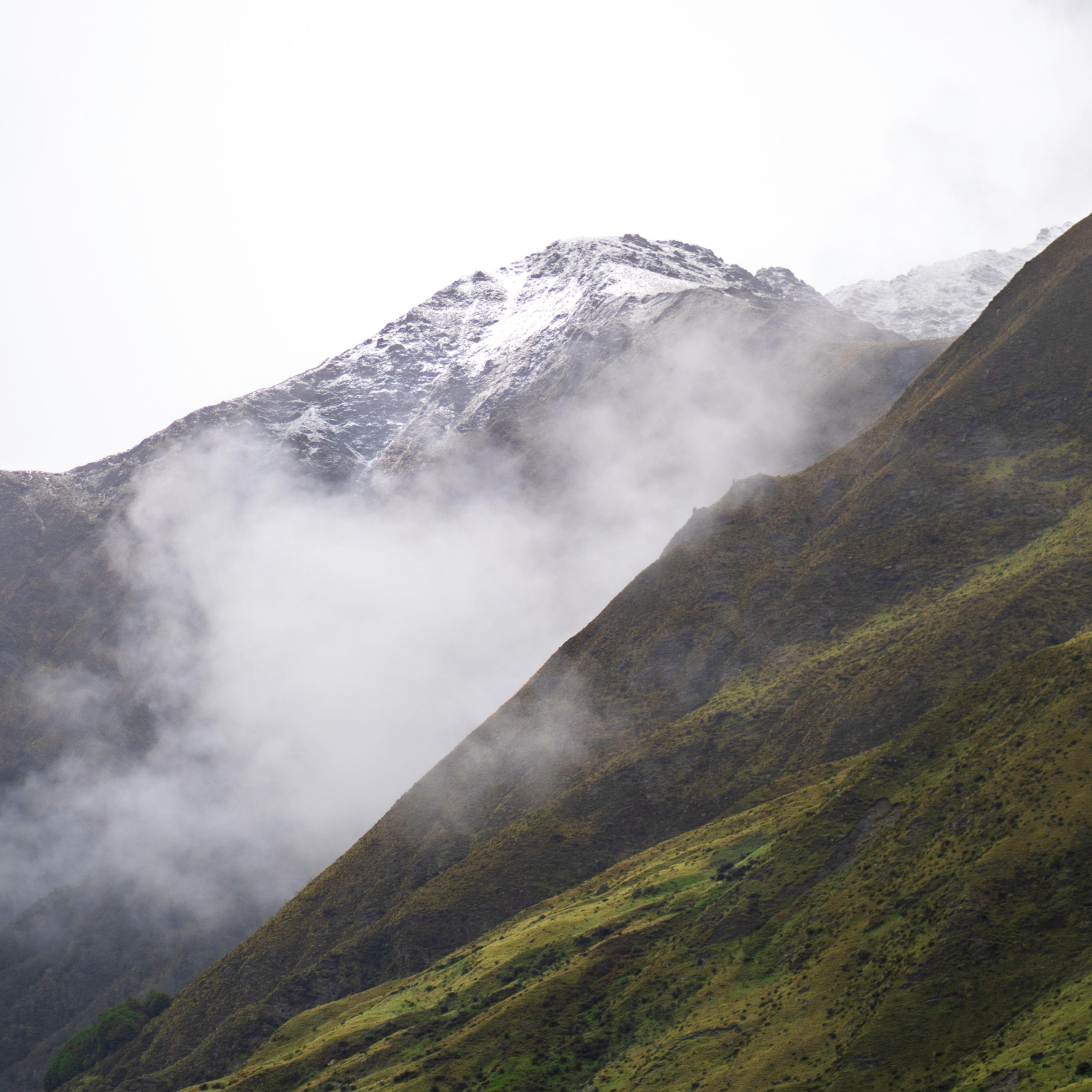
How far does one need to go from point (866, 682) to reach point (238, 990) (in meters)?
110

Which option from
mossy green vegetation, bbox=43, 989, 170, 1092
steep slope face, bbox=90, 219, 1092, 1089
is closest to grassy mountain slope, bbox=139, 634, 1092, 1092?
steep slope face, bbox=90, 219, 1092, 1089

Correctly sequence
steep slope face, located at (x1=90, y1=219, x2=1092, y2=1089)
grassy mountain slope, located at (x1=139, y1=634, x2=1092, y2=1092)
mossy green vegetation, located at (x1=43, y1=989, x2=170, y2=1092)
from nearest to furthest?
grassy mountain slope, located at (x1=139, y1=634, x2=1092, y2=1092), steep slope face, located at (x1=90, y1=219, x2=1092, y2=1089), mossy green vegetation, located at (x1=43, y1=989, x2=170, y2=1092)

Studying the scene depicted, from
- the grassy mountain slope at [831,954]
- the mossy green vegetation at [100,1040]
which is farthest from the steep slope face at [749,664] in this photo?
the grassy mountain slope at [831,954]

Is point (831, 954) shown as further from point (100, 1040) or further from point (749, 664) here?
point (100, 1040)

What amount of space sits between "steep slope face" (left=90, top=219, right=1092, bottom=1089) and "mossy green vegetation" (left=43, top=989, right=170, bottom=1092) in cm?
1173

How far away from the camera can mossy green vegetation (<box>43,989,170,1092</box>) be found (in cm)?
17912

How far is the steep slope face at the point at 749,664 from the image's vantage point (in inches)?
5266

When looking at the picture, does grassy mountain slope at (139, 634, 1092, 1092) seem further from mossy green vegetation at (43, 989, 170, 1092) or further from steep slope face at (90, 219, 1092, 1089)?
mossy green vegetation at (43, 989, 170, 1092)

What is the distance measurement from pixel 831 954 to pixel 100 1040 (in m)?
156

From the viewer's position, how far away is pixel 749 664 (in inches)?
6363

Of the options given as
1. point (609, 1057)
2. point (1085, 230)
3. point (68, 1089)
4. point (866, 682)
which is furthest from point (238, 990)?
point (1085, 230)

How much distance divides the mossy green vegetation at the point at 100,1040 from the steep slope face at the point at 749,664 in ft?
38.5

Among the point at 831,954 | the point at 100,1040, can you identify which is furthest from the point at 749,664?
the point at 100,1040

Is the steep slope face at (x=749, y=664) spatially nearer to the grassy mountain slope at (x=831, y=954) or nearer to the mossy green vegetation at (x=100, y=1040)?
the mossy green vegetation at (x=100, y=1040)
